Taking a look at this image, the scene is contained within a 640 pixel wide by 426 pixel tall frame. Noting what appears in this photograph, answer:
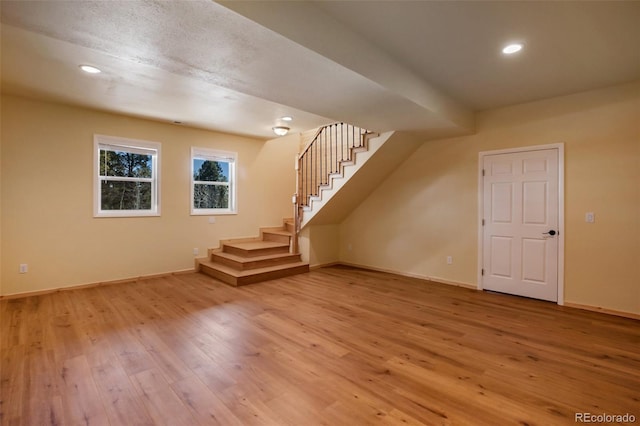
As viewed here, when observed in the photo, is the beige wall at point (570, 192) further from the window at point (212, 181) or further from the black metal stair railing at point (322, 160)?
the window at point (212, 181)

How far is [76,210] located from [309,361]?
421 cm

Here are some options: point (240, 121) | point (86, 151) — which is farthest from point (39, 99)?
point (240, 121)

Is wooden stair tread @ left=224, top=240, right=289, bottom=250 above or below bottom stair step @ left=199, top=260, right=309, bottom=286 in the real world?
above


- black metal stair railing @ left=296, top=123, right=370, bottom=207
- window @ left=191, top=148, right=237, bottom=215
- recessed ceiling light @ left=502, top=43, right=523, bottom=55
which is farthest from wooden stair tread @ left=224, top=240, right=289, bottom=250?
recessed ceiling light @ left=502, top=43, right=523, bottom=55

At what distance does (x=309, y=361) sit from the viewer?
251 cm

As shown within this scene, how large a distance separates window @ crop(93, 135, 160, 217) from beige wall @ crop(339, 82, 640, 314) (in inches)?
169

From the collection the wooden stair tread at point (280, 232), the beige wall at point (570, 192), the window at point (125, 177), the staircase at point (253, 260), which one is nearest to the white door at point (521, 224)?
the beige wall at point (570, 192)

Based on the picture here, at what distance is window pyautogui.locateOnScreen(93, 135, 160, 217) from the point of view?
4738mm

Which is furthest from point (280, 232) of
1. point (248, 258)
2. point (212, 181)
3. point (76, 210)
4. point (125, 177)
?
point (76, 210)

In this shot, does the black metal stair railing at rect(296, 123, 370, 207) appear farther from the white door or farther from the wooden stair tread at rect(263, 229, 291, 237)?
the white door

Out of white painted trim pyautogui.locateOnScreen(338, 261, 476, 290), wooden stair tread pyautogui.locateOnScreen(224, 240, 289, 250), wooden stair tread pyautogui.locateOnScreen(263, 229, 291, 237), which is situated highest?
wooden stair tread pyautogui.locateOnScreen(263, 229, 291, 237)

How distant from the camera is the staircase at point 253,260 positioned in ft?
16.6

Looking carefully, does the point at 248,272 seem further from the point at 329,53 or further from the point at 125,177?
the point at 329,53

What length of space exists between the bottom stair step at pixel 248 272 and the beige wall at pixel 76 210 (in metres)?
0.49
